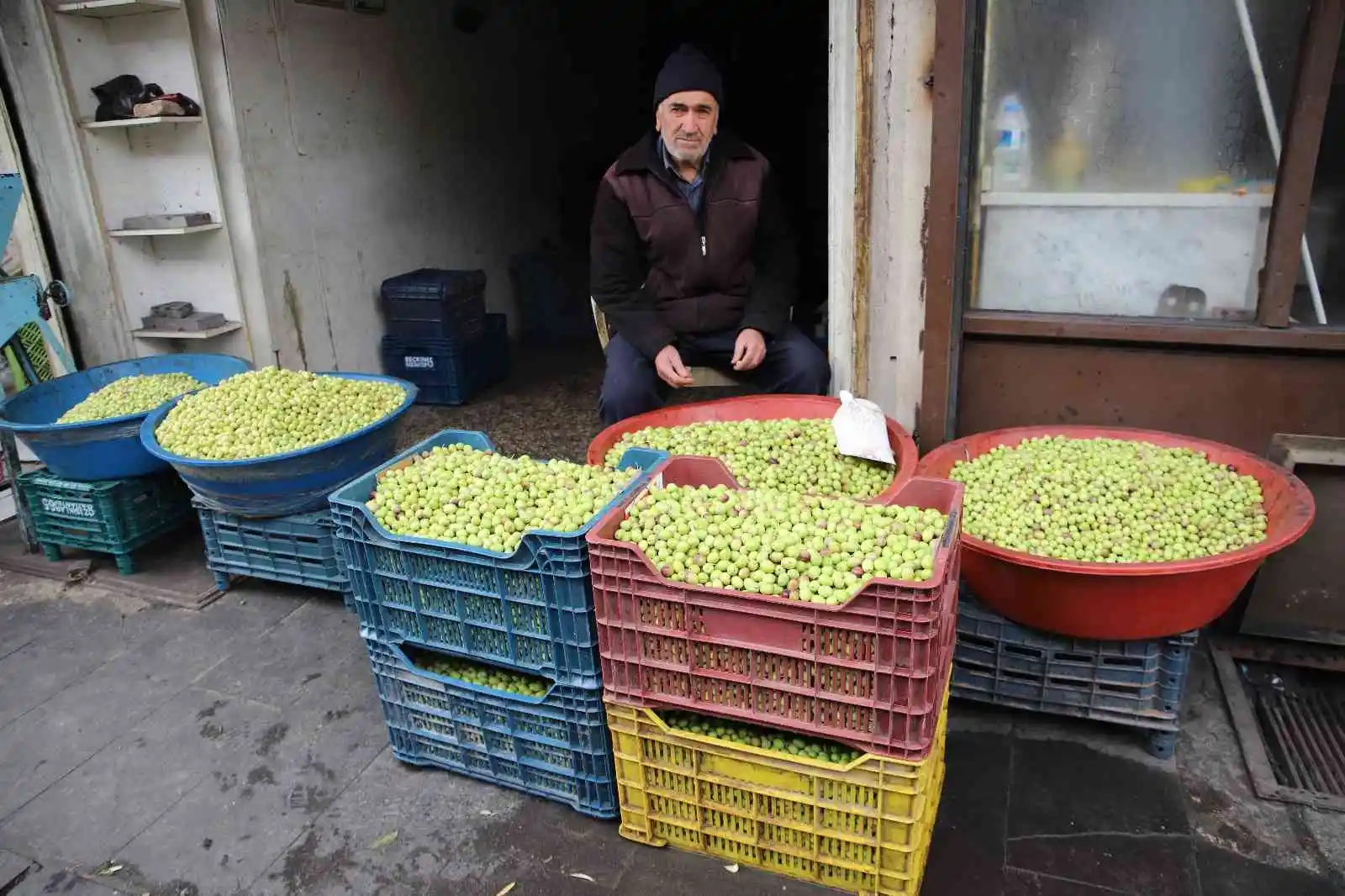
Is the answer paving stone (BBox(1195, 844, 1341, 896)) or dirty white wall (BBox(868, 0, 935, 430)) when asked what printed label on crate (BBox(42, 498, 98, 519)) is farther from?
paving stone (BBox(1195, 844, 1341, 896))

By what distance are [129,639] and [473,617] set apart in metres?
1.89

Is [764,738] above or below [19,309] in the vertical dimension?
below

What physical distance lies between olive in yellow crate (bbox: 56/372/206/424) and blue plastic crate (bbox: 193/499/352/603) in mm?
568

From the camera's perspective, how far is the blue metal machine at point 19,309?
11.8 ft

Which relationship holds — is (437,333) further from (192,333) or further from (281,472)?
(281,472)

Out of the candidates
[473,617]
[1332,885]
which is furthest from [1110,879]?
[473,617]

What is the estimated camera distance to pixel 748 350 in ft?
11.5

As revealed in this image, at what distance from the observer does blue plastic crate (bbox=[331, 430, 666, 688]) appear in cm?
209

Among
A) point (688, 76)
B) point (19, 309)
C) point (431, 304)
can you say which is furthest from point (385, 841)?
point (431, 304)

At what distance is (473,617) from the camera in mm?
2264

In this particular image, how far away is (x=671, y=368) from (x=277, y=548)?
5.61ft

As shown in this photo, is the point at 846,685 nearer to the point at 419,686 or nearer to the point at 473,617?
the point at 473,617

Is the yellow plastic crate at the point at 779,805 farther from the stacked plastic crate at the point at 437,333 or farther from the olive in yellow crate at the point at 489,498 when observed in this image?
the stacked plastic crate at the point at 437,333

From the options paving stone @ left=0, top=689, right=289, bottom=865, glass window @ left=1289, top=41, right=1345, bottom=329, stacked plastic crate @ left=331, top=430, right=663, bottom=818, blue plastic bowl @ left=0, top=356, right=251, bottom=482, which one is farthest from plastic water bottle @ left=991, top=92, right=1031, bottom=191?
blue plastic bowl @ left=0, top=356, right=251, bottom=482
